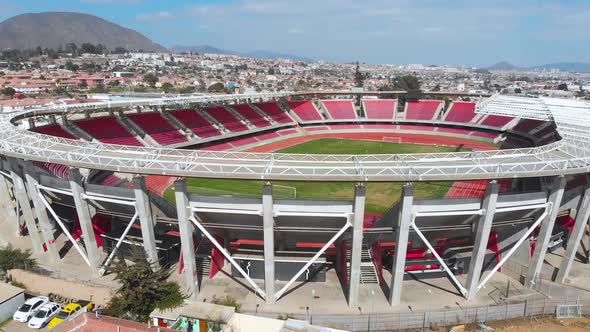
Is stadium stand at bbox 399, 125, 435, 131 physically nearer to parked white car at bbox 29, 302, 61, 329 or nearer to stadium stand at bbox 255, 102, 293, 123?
stadium stand at bbox 255, 102, 293, 123

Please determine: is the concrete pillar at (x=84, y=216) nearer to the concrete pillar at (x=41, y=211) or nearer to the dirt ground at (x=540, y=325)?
the concrete pillar at (x=41, y=211)

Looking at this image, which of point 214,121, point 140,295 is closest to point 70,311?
point 140,295

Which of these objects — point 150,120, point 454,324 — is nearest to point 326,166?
point 454,324

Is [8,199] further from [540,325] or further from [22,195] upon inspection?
[540,325]

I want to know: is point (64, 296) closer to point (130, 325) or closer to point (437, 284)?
point (130, 325)

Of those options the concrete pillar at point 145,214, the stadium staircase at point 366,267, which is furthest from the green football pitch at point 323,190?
the concrete pillar at point 145,214

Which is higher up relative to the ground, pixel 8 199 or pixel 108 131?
pixel 108 131

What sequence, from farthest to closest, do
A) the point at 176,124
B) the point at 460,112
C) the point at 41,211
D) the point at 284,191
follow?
the point at 460,112 < the point at 176,124 < the point at 284,191 < the point at 41,211
